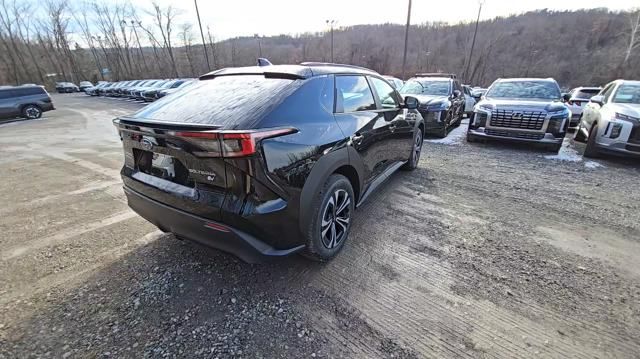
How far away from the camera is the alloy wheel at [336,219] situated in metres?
2.44

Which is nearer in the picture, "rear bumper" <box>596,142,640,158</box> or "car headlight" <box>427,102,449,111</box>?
"rear bumper" <box>596,142,640,158</box>

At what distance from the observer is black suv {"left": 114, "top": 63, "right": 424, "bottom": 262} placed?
1.82 meters

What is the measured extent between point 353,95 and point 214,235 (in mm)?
1912

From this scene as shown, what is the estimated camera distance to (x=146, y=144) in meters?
2.08

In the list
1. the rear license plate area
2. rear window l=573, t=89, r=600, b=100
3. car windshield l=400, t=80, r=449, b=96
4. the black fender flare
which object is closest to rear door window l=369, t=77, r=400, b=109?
the black fender flare

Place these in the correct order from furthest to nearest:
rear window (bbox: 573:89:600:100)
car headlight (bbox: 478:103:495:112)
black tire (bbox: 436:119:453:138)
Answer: rear window (bbox: 573:89:600:100) → black tire (bbox: 436:119:453:138) → car headlight (bbox: 478:103:495:112)

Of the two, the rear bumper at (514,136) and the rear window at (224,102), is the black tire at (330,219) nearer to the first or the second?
the rear window at (224,102)

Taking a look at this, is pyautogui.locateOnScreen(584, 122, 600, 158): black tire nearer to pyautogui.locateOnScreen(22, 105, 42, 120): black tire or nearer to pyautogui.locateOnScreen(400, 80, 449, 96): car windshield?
pyautogui.locateOnScreen(400, 80, 449, 96): car windshield

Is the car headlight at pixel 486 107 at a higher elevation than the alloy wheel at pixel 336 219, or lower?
higher

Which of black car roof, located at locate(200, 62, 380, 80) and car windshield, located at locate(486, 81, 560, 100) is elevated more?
black car roof, located at locate(200, 62, 380, 80)

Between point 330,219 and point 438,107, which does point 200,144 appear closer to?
point 330,219

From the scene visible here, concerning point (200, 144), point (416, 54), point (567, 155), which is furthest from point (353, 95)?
point (416, 54)

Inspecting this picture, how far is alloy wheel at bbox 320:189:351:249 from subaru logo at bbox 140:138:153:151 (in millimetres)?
1380

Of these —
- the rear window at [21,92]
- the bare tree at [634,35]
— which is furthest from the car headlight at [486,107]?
the bare tree at [634,35]
